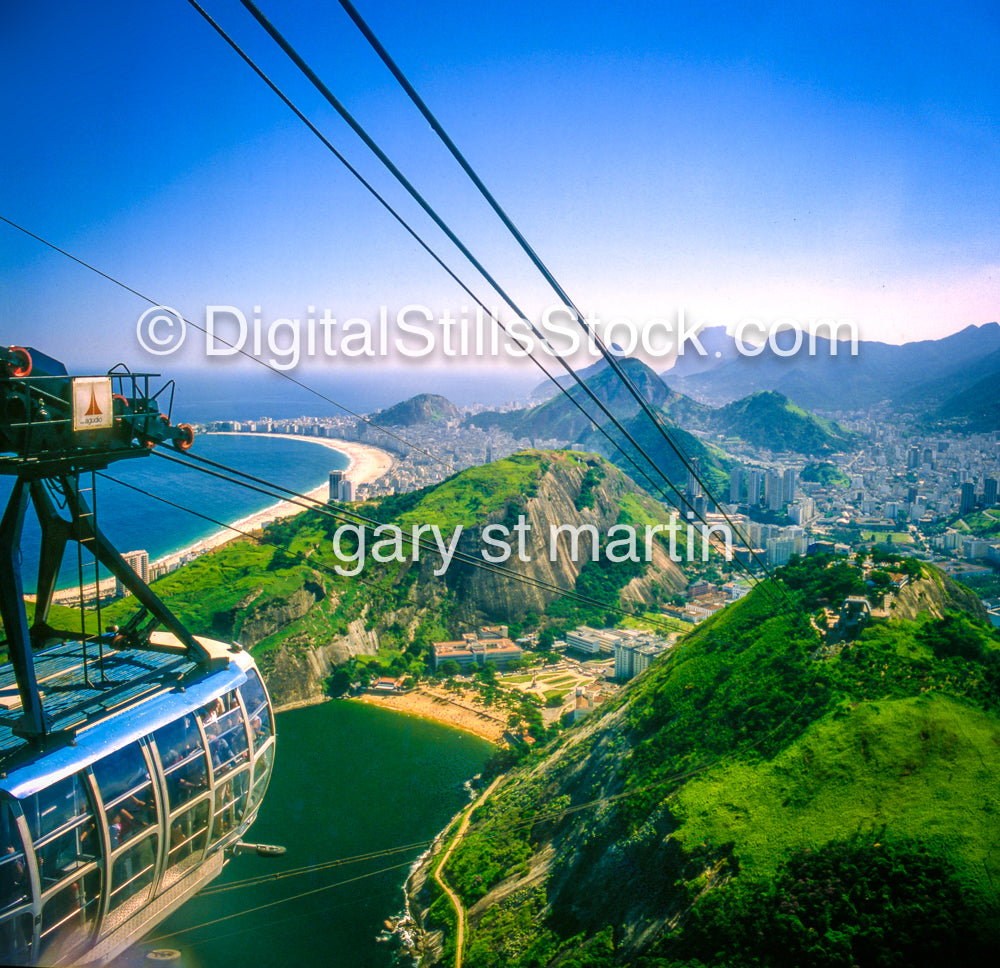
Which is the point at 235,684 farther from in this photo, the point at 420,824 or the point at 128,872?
the point at 420,824

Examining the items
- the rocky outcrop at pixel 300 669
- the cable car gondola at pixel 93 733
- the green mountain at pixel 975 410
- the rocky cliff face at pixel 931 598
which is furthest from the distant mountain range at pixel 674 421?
the cable car gondola at pixel 93 733

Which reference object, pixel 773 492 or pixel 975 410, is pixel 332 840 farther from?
pixel 975 410

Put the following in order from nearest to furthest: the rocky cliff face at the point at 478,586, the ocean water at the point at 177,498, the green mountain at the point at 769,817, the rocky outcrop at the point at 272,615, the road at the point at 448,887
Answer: the green mountain at the point at 769,817, the road at the point at 448,887, the rocky outcrop at the point at 272,615, the rocky cliff face at the point at 478,586, the ocean water at the point at 177,498

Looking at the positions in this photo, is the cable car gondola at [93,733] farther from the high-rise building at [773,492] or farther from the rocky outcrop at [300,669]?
the high-rise building at [773,492]

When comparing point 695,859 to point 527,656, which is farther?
point 527,656

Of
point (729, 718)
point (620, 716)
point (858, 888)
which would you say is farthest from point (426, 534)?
point (858, 888)

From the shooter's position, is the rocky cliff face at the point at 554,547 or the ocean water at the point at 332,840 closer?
the ocean water at the point at 332,840

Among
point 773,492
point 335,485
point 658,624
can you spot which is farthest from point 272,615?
point 773,492
